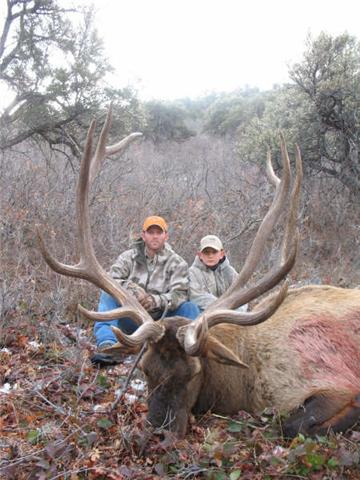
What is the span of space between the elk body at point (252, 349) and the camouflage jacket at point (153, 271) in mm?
1295

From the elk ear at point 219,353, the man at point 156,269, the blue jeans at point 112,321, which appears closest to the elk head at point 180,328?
the elk ear at point 219,353

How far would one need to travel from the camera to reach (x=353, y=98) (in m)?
11.2

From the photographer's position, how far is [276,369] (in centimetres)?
390

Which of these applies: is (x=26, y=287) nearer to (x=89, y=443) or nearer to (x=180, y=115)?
(x=89, y=443)

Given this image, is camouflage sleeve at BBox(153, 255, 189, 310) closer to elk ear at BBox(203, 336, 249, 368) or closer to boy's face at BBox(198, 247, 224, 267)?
boy's face at BBox(198, 247, 224, 267)

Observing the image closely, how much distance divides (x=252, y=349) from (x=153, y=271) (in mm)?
1677

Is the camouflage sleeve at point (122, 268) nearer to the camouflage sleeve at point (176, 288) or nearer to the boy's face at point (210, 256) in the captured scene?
the camouflage sleeve at point (176, 288)

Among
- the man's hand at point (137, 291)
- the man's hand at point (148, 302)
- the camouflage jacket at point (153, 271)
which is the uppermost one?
the camouflage jacket at point (153, 271)

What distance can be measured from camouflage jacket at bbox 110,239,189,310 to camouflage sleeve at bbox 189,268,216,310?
5.3 inches

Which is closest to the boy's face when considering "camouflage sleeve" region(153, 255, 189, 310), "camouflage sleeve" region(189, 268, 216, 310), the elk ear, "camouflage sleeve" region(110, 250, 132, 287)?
"camouflage sleeve" region(189, 268, 216, 310)

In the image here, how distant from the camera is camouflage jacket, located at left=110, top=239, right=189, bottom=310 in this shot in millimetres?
5371

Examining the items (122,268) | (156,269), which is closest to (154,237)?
(156,269)

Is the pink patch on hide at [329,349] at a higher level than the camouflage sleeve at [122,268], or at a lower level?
lower

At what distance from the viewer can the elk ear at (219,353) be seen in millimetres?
3529
